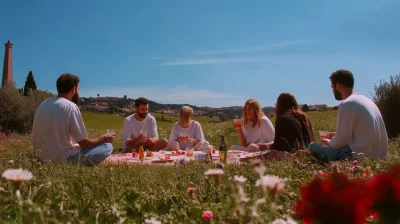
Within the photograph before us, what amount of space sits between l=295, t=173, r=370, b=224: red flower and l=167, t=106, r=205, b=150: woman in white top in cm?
880

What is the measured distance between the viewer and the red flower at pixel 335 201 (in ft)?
2.92

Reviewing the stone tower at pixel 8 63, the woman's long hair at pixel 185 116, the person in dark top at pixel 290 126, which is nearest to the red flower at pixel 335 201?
the person in dark top at pixel 290 126

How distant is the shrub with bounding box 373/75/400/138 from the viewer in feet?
44.2

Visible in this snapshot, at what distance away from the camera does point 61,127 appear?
6250 mm

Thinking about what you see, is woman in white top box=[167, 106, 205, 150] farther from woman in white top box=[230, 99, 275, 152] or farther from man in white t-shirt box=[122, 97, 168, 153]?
woman in white top box=[230, 99, 275, 152]

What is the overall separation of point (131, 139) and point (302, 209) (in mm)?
8900

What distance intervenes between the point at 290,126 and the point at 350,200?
21.6 ft

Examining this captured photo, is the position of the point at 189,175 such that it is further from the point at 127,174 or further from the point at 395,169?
the point at 395,169

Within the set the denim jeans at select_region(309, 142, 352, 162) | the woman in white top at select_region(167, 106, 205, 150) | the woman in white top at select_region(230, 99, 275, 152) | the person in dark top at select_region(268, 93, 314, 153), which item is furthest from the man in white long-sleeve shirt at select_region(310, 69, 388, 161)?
the woman in white top at select_region(167, 106, 205, 150)

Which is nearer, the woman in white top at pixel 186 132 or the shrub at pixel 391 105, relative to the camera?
the woman in white top at pixel 186 132

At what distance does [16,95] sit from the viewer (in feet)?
67.9

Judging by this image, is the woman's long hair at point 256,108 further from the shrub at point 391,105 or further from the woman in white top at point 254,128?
the shrub at point 391,105

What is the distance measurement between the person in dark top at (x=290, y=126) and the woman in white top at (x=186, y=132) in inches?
108

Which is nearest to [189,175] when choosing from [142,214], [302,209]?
[142,214]
